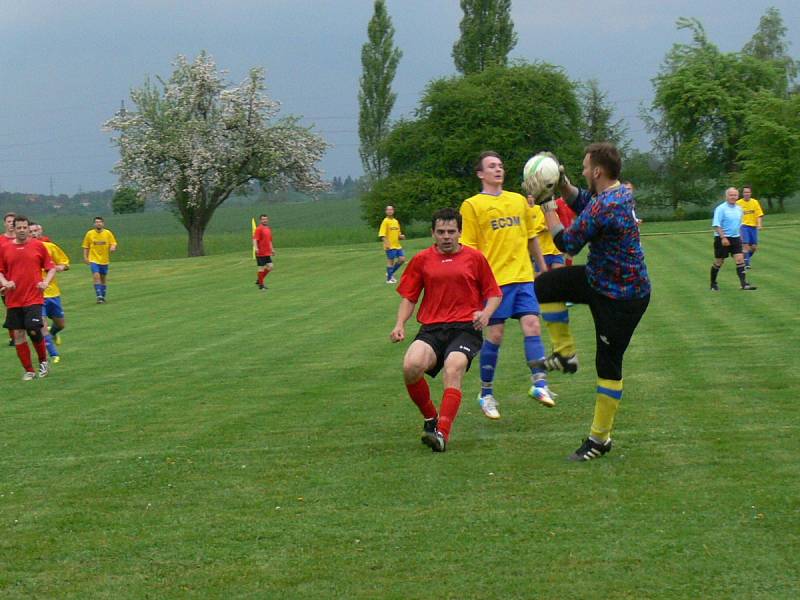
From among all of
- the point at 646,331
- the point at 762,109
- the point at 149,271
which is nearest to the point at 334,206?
the point at 762,109

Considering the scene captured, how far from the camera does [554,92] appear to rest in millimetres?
73688

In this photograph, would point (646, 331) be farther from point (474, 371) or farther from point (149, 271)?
point (149, 271)

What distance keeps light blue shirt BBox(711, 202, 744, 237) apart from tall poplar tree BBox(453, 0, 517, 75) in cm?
5877

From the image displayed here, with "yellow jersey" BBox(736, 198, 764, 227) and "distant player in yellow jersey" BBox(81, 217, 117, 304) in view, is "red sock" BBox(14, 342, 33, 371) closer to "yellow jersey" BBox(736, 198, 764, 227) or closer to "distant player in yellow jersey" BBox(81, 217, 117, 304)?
"distant player in yellow jersey" BBox(81, 217, 117, 304)

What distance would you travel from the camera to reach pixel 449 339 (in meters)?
8.48

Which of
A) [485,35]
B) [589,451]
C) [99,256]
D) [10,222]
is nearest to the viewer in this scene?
[589,451]

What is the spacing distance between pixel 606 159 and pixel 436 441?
Answer: 2.29m

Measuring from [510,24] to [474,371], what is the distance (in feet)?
235

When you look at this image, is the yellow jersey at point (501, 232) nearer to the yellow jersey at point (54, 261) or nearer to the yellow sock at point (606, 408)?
the yellow sock at point (606, 408)

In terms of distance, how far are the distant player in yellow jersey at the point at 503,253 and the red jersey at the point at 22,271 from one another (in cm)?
666

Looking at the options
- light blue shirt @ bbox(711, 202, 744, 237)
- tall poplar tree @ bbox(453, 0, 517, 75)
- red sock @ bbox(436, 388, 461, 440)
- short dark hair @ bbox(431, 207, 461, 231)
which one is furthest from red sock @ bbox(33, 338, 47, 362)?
tall poplar tree @ bbox(453, 0, 517, 75)

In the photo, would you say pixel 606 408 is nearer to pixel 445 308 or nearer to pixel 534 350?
pixel 445 308

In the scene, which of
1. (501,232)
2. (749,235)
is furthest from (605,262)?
(749,235)

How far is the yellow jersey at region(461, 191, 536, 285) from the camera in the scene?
31.4ft
